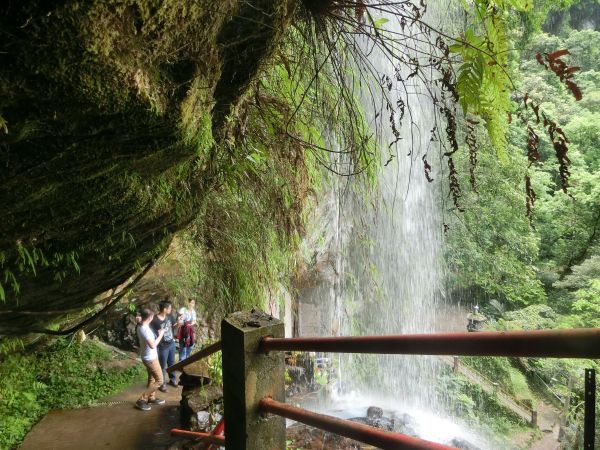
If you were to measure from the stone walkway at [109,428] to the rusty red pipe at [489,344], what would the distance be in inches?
180

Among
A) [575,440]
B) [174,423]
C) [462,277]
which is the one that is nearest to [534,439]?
[575,440]

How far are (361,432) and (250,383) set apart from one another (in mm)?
707

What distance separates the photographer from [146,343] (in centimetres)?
616

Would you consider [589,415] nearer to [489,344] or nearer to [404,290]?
[489,344]

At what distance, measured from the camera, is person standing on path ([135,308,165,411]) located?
614 centimetres

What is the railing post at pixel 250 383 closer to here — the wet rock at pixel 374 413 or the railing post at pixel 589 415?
the railing post at pixel 589 415

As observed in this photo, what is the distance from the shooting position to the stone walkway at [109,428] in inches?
211

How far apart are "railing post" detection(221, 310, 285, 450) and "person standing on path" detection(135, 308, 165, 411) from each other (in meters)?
4.55

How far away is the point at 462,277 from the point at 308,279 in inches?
293

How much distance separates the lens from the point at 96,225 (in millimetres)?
2152

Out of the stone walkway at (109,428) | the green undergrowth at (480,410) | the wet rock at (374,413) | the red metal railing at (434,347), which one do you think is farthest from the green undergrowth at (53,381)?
the green undergrowth at (480,410)

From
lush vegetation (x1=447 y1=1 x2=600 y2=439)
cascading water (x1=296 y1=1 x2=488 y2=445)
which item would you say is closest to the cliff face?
cascading water (x1=296 y1=1 x2=488 y2=445)

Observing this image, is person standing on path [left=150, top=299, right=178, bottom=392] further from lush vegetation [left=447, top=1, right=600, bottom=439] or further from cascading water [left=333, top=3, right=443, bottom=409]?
lush vegetation [left=447, top=1, right=600, bottom=439]

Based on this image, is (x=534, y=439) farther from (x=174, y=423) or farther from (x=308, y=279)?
(x=174, y=423)
